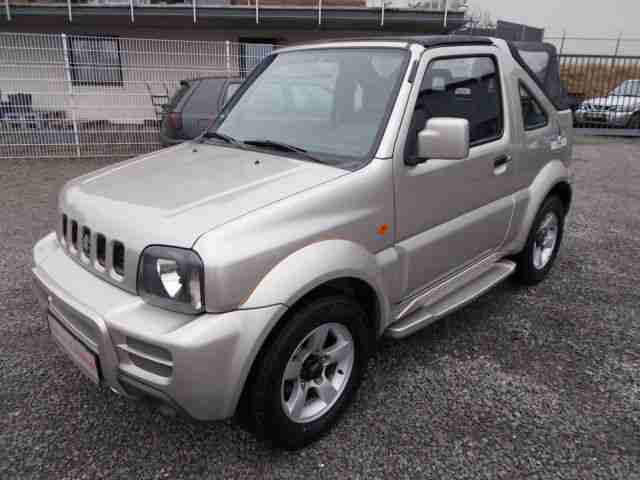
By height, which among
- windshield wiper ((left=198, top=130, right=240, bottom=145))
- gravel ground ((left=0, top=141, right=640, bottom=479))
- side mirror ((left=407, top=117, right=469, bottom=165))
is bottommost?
gravel ground ((left=0, top=141, right=640, bottom=479))

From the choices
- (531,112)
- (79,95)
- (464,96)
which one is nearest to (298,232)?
(464,96)

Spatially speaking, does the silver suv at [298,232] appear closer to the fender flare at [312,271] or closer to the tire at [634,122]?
the fender flare at [312,271]

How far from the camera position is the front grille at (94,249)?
223 centimetres

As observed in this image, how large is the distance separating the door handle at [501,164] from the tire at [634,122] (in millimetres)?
13886

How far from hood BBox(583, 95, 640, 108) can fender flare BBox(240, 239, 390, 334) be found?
15344 millimetres

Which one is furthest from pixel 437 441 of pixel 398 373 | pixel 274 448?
pixel 274 448

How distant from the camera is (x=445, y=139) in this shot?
2537mm

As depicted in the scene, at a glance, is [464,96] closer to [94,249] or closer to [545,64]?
[94,249]

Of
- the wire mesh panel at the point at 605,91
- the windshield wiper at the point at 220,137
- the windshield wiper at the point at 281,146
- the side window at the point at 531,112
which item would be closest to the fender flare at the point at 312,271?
Answer: the windshield wiper at the point at 281,146

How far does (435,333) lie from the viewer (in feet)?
11.8

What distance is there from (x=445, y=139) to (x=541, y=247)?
2.30 m

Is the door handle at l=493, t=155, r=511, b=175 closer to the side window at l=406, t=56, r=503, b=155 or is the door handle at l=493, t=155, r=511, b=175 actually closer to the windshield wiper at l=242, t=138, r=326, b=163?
the side window at l=406, t=56, r=503, b=155

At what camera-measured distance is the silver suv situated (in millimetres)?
2043

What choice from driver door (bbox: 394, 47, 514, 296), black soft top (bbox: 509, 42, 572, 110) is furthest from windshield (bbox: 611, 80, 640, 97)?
driver door (bbox: 394, 47, 514, 296)
